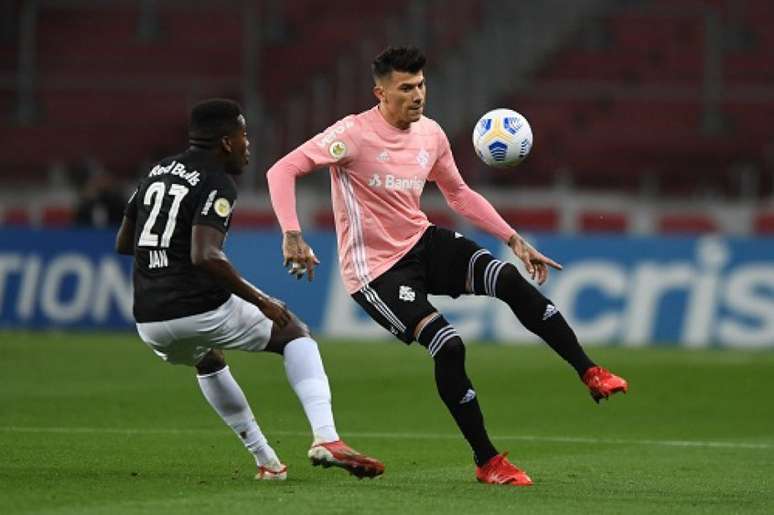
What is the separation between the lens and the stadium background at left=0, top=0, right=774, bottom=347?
25344mm

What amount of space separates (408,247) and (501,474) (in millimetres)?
1334

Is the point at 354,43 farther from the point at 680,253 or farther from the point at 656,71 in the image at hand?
the point at 680,253

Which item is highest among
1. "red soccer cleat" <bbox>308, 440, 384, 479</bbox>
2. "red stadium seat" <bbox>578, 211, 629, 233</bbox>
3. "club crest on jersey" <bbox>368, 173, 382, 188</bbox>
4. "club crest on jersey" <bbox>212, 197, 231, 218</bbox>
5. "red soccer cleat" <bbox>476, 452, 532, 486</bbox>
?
"club crest on jersey" <bbox>368, 173, 382, 188</bbox>

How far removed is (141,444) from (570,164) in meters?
19.0

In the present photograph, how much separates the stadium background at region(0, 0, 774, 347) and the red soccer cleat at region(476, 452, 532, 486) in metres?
13.3

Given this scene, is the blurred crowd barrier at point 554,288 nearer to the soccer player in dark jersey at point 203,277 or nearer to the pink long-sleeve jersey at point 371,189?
the pink long-sleeve jersey at point 371,189

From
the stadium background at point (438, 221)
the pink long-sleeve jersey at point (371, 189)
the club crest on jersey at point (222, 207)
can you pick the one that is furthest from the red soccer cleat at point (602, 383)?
the club crest on jersey at point (222, 207)

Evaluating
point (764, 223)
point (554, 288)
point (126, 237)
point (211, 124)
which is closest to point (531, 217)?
point (764, 223)

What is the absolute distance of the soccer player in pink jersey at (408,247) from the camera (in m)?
8.56

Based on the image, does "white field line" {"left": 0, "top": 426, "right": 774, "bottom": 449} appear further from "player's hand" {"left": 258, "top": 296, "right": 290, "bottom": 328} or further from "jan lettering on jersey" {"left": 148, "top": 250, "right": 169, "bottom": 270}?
"player's hand" {"left": 258, "top": 296, "right": 290, "bottom": 328}

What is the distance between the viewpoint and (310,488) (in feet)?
26.5

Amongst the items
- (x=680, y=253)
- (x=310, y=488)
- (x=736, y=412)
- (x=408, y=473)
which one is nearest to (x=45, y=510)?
(x=310, y=488)

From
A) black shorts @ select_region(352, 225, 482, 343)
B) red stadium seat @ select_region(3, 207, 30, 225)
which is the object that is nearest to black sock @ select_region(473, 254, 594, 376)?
black shorts @ select_region(352, 225, 482, 343)

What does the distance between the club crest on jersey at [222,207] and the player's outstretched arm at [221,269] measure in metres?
0.09
